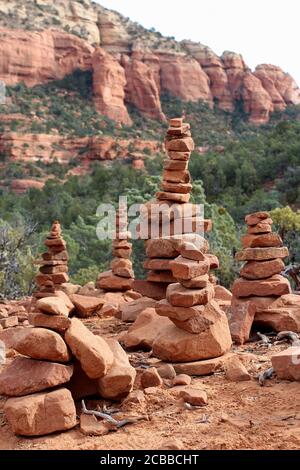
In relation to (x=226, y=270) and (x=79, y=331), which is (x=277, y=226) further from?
(x=79, y=331)

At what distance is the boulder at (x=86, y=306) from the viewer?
982 cm

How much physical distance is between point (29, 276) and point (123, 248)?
298 inches

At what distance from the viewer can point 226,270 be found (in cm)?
1886

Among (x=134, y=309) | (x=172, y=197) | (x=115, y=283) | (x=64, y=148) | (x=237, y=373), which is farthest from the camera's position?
(x=64, y=148)

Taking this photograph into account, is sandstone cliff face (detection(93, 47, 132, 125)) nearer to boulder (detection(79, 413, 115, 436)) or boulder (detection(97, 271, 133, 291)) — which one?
boulder (detection(97, 271, 133, 291))

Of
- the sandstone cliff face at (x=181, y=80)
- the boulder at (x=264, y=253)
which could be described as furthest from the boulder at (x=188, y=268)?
the sandstone cliff face at (x=181, y=80)

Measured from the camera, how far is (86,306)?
9812 mm

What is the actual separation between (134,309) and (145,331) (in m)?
1.78

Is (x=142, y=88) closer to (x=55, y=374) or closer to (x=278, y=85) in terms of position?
(x=278, y=85)

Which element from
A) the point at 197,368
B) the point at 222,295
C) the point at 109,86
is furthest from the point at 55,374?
the point at 109,86

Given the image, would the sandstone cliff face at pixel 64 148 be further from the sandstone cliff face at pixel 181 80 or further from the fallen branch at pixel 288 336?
the fallen branch at pixel 288 336

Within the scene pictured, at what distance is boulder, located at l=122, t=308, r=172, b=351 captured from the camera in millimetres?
7016

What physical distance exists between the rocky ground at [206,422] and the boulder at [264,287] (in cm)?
227
